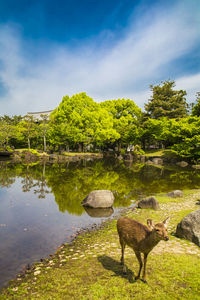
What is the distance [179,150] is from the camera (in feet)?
148

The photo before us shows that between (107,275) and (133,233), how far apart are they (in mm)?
1566

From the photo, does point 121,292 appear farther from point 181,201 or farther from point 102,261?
point 181,201

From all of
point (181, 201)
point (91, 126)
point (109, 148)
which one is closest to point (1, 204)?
point (181, 201)

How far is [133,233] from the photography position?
529 centimetres

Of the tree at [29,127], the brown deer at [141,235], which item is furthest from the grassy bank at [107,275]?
the tree at [29,127]

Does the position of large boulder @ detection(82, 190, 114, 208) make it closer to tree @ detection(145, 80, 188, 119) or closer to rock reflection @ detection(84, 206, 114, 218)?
rock reflection @ detection(84, 206, 114, 218)

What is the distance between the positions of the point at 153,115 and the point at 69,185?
5184 cm

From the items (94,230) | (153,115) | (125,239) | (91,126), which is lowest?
(94,230)

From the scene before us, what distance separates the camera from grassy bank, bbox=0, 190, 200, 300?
4.71m

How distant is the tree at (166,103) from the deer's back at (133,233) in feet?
202

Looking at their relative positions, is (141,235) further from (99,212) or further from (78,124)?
(78,124)

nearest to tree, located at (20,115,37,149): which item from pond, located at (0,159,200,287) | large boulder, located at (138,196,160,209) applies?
pond, located at (0,159,200,287)

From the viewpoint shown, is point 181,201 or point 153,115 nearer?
point 181,201

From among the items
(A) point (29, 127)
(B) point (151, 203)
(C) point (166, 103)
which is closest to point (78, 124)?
(A) point (29, 127)
